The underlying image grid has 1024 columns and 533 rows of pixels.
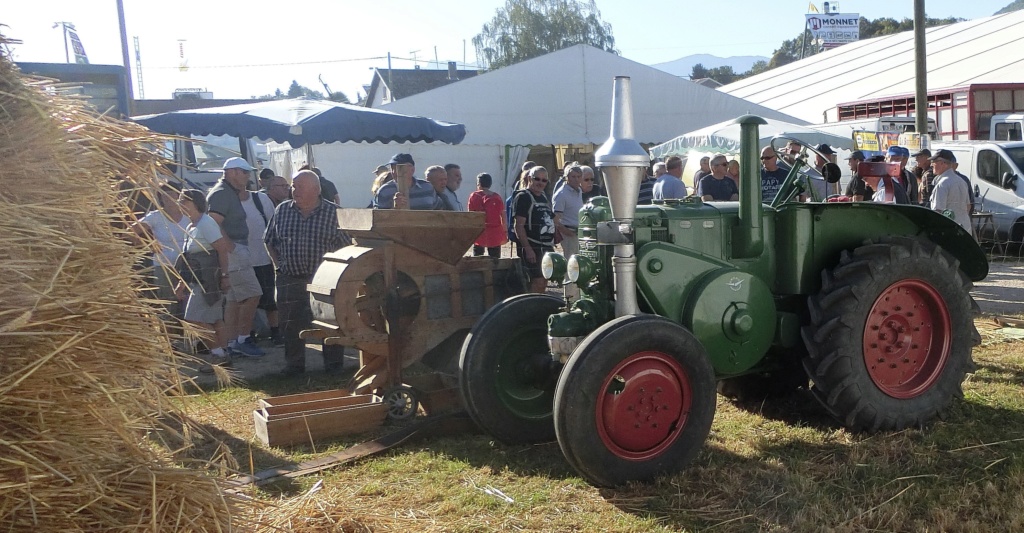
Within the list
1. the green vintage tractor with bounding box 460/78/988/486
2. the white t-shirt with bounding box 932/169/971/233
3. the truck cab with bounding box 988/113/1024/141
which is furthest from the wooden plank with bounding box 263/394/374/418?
the truck cab with bounding box 988/113/1024/141

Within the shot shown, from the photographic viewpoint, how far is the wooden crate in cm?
511

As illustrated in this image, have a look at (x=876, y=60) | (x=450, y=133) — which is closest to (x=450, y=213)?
(x=450, y=133)

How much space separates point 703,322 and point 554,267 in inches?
32.8

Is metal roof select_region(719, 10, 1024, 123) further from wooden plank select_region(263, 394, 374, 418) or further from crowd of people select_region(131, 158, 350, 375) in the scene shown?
wooden plank select_region(263, 394, 374, 418)

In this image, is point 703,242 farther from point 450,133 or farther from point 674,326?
point 450,133

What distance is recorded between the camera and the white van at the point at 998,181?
44.2ft

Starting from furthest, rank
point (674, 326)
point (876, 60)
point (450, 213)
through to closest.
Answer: point (876, 60) → point (450, 213) → point (674, 326)

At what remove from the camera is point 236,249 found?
7.57 metres

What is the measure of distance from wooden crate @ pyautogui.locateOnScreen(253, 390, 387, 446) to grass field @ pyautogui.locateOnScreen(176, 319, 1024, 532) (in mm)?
99

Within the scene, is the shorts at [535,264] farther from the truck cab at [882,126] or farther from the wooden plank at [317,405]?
the truck cab at [882,126]

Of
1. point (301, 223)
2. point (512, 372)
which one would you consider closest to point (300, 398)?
point (512, 372)

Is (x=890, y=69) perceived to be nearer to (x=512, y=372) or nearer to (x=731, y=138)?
(x=731, y=138)

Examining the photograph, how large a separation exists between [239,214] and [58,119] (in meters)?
5.30

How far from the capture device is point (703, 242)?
4668mm
